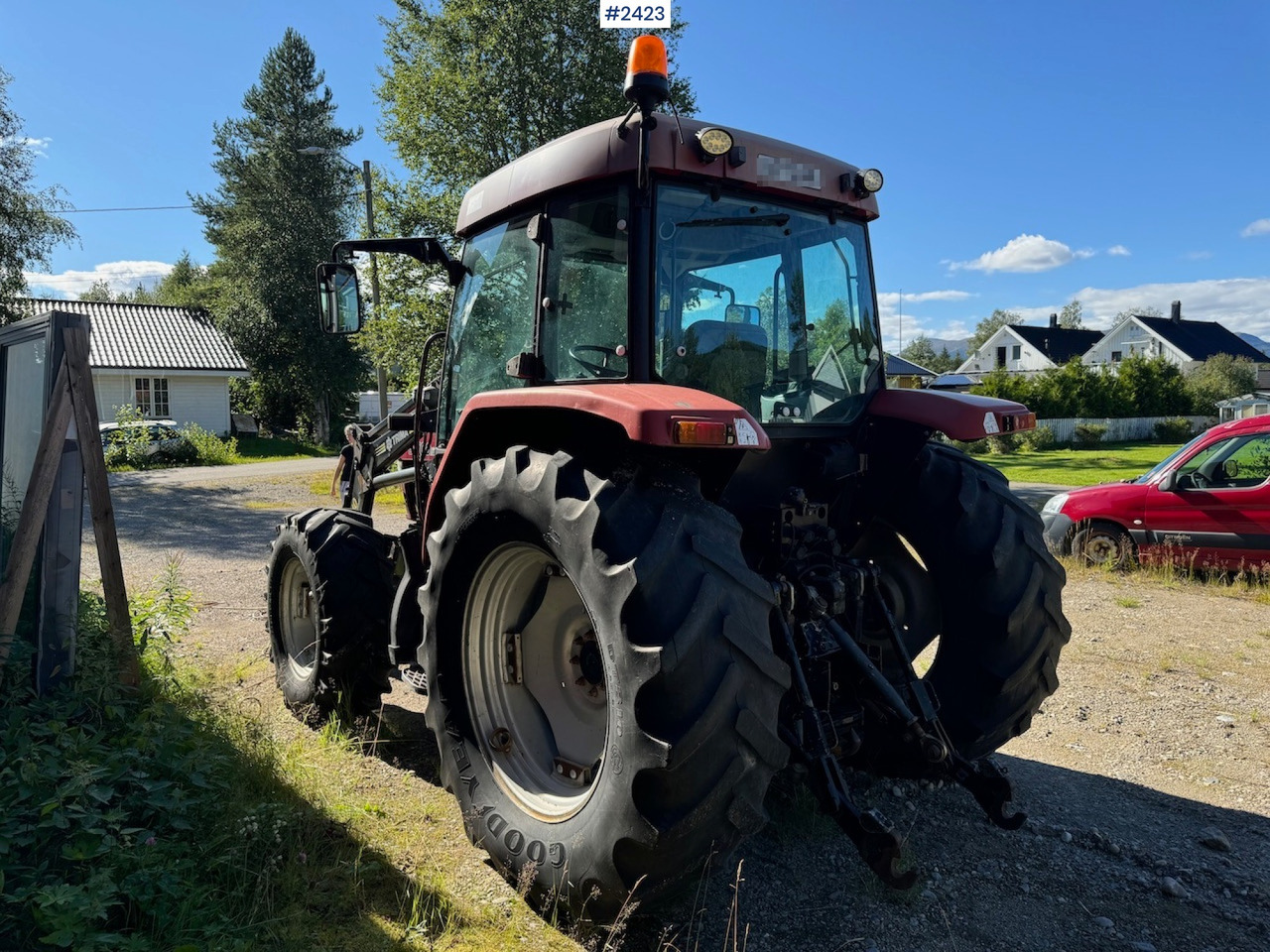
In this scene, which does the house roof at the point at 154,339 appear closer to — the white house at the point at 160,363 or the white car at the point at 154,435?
the white house at the point at 160,363

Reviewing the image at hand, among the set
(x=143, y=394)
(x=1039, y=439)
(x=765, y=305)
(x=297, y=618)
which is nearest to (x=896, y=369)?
(x=765, y=305)

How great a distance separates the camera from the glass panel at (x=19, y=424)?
3.90 meters

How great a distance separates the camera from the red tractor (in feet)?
7.86

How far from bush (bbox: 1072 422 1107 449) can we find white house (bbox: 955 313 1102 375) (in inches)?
1043

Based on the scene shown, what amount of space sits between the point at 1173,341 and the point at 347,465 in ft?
203

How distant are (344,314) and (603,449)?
1940mm

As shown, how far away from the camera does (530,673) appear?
329 centimetres

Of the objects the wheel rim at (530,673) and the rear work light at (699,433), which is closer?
the rear work light at (699,433)

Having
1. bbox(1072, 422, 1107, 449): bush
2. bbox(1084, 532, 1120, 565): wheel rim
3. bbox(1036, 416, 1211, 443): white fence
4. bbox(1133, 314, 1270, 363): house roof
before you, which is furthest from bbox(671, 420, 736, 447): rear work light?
bbox(1133, 314, 1270, 363): house roof

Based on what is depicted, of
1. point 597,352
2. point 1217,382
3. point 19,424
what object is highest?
point 1217,382

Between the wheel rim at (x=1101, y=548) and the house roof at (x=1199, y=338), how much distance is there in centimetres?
5420

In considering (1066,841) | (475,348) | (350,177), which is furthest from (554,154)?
(350,177)

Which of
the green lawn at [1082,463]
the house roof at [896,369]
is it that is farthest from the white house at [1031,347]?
the house roof at [896,369]

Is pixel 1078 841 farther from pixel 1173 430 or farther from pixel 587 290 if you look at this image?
pixel 1173 430
